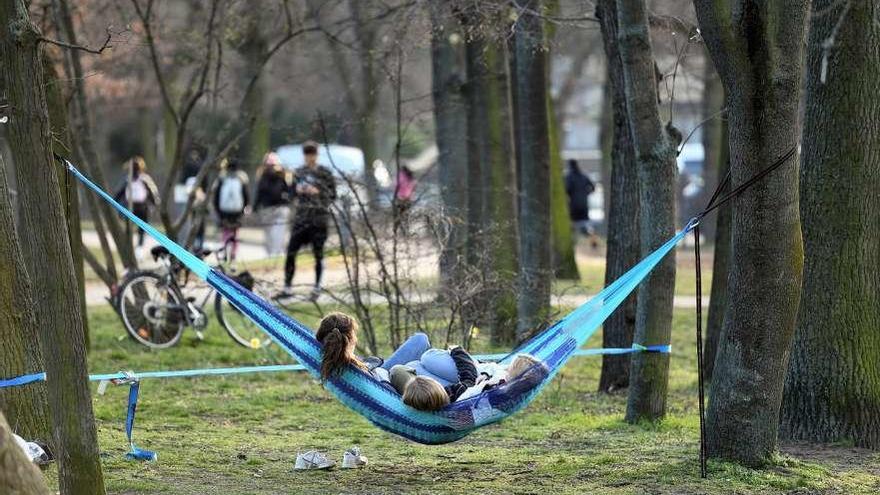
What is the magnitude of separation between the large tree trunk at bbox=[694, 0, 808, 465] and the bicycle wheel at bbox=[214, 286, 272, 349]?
246 inches

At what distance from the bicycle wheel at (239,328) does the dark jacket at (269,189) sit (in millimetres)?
3210

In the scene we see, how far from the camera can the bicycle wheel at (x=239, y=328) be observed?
13.3 m

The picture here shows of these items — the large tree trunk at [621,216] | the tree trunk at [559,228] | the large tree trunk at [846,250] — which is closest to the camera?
the large tree trunk at [846,250]

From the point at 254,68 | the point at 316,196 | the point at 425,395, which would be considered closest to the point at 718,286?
the point at 316,196

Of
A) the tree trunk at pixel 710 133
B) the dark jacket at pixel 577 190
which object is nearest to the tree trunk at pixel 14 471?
the tree trunk at pixel 710 133

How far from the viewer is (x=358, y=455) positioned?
7633mm

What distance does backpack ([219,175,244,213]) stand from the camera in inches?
784

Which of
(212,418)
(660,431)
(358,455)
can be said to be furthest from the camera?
(212,418)

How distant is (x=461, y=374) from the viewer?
737 cm

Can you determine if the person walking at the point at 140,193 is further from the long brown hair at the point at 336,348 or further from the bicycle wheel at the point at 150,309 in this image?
the long brown hair at the point at 336,348

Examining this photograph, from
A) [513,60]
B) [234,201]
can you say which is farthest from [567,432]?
[234,201]

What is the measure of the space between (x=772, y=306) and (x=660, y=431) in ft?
6.43

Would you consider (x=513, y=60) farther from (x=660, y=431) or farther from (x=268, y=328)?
(x=268, y=328)

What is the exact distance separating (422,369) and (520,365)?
602 mm
